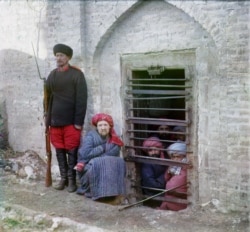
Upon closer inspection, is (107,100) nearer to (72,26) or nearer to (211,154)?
(72,26)

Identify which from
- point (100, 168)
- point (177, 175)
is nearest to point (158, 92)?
point (177, 175)

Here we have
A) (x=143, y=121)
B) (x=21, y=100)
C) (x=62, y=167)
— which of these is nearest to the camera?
(x=143, y=121)

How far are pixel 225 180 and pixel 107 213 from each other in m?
1.55

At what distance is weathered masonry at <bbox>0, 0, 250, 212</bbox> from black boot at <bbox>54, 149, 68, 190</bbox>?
576mm

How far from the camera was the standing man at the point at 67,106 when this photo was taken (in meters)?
6.04

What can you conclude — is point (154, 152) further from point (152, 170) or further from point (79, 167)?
point (79, 167)

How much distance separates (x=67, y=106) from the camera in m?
6.05

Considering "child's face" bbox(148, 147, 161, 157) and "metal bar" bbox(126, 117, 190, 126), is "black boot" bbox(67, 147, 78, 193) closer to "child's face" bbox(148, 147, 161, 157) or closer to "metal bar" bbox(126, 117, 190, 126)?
"metal bar" bbox(126, 117, 190, 126)

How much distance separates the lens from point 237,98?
4879mm

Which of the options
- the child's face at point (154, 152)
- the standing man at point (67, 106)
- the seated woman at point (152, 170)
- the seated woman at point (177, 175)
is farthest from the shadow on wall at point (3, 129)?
the seated woman at point (177, 175)

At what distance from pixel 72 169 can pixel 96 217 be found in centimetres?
120

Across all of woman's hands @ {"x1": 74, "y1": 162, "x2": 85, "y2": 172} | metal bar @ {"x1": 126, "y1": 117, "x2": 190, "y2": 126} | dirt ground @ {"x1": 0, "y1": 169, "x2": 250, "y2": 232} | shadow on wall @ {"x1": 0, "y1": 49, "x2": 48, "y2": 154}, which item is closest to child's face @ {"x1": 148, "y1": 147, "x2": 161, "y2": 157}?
metal bar @ {"x1": 126, "y1": 117, "x2": 190, "y2": 126}

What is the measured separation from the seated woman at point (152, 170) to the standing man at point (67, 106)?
40.4 inches

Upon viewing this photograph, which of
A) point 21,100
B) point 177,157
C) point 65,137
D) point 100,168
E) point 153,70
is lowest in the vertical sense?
point 100,168
